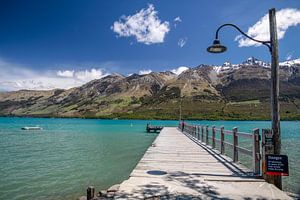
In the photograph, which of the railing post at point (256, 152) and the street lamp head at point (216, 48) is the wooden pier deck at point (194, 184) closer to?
the railing post at point (256, 152)

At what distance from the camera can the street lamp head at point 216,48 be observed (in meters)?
8.56

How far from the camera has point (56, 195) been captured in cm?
1085

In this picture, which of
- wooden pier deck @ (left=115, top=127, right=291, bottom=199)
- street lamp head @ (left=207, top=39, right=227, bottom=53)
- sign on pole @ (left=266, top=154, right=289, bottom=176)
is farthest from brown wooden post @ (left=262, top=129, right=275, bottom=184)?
street lamp head @ (left=207, top=39, right=227, bottom=53)

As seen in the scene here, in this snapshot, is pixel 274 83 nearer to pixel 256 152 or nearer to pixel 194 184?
pixel 256 152

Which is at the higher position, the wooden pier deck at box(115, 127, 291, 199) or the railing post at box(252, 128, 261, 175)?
the railing post at box(252, 128, 261, 175)

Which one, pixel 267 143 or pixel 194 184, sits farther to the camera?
pixel 267 143

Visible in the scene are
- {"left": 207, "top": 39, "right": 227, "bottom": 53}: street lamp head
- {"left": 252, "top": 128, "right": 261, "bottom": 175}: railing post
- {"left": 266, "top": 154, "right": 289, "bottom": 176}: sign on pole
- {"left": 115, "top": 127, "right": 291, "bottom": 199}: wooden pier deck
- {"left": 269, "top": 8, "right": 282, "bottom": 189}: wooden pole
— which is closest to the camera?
{"left": 115, "top": 127, "right": 291, "bottom": 199}: wooden pier deck

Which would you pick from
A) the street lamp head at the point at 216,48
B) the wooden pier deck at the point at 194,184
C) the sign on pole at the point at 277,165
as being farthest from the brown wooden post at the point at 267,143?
the street lamp head at the point at 216,48

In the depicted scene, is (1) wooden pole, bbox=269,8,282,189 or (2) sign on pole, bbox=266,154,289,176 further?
(1) wooden pole, bbox=269,8,282,189

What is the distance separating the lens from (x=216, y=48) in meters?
8.66

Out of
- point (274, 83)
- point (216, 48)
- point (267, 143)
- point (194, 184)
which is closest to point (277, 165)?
point (267, 143)

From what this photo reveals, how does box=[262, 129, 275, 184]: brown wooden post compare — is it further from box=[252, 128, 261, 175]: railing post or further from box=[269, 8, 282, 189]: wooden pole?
box=[252, 128, 261, 175]: railing post

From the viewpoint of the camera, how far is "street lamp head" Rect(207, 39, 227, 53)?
856cm

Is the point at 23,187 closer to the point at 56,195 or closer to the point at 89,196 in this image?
the point at 56,195
